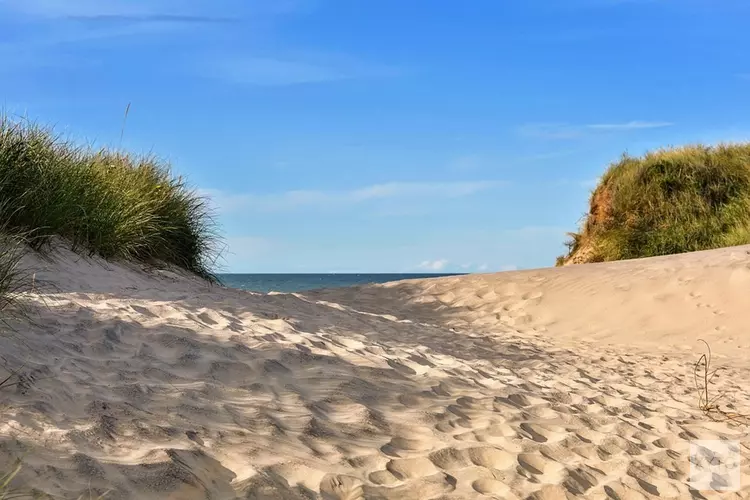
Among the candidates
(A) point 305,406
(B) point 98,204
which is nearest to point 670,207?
(B) point 98,204

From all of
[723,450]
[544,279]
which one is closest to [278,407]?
[723,450]

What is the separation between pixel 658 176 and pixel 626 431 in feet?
41.9

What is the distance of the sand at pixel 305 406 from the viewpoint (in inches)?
105

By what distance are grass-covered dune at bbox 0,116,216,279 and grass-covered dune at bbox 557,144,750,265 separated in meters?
9.37

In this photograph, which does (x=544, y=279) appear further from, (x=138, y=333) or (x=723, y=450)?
(x=138, y=333)

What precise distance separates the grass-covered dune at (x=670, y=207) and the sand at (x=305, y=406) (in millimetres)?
8244

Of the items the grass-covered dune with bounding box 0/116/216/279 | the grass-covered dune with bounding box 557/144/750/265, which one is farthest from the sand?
the grass-covered dune with bounding box 557/144/750/265

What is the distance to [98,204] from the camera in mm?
7160

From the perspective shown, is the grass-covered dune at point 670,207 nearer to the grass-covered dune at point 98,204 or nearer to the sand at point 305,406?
the sand at point 305,406

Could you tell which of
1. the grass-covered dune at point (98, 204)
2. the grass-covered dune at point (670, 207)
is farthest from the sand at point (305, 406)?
the grass-covered dune at point (670, 207)

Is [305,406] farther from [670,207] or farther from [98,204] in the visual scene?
[670,207]

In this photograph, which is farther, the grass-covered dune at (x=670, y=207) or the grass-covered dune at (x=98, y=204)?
the grass-covered dune at (x=670, y=207)

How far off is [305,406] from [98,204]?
15.0 feet

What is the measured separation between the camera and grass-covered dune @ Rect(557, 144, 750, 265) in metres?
14.6
